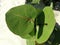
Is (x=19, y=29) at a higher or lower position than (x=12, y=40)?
higher

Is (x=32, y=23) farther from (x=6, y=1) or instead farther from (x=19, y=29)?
(x=6, y=1)

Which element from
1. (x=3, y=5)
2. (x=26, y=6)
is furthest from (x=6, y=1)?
(x=26, y=6)

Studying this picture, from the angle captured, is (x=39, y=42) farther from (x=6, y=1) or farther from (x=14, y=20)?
(x=6, y=1)

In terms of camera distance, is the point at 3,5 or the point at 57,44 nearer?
the point at 57,44

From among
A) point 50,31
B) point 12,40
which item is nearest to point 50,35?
point 50,31
